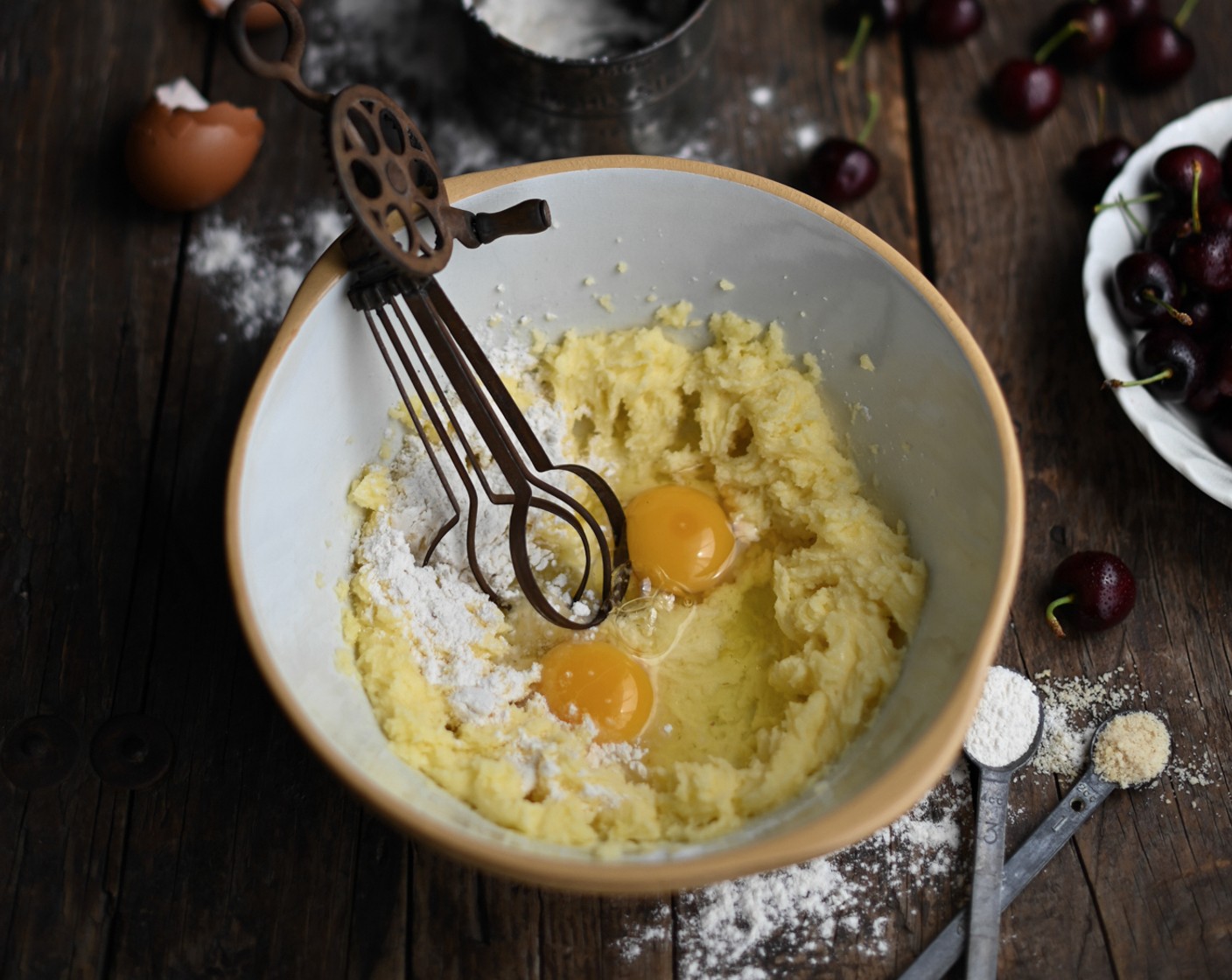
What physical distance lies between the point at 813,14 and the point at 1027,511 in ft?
3.35

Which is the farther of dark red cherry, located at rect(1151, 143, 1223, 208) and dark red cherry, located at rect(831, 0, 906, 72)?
dark red cherry, located at rect(831, 0, 906, 72)

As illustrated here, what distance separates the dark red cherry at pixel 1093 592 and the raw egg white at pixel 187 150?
1.46m

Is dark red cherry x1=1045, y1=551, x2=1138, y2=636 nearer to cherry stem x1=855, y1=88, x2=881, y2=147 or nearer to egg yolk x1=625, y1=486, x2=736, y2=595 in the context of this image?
egg yolk x1=625, y1=486, x2=736, y2=595

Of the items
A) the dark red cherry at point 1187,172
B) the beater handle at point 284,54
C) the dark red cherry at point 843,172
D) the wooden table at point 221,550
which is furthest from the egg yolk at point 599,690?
the dark red cherry at point 1187,172

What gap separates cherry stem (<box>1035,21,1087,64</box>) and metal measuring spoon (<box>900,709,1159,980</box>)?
118 centimetres

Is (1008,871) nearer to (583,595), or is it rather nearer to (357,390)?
(583,595)

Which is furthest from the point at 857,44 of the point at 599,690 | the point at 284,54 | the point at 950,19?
the point at 599,690

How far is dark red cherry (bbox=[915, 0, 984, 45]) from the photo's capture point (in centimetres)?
184

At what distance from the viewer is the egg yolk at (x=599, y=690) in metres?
1.36

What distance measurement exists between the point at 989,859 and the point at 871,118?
4.11ft

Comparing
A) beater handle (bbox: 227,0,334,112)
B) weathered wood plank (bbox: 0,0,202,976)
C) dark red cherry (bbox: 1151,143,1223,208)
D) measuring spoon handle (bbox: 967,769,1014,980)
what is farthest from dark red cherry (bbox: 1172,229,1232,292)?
weathered wood plank (bbox: 0,0,202,976)

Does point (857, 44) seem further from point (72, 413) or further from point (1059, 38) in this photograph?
point (72, 413)

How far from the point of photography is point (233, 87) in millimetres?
1856

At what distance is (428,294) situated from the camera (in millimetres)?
1265
